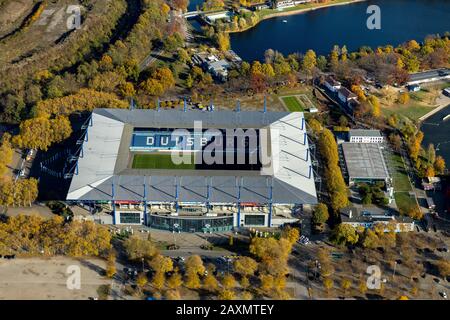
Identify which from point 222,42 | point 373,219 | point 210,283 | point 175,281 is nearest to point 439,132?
point 373,219

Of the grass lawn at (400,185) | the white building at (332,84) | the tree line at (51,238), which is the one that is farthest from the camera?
the white building at (332,84)

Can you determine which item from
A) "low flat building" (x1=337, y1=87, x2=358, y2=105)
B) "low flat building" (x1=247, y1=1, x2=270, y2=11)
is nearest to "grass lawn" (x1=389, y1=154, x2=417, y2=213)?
"low flat building" (x1=337, y1=87, x2=358, y2=105)

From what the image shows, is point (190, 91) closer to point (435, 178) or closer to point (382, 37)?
point (435, 178)

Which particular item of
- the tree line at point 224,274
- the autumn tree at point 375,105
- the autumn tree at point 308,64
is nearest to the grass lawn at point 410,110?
the autumn tree at point 375,105

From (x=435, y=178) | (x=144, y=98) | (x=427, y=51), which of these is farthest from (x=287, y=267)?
(x=427, y=51)

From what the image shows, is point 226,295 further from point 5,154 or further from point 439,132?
point 439,132

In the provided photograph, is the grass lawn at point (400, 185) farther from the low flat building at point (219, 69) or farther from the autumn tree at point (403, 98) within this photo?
the low flat building at point (219, 69)

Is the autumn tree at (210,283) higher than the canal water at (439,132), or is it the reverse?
the canal water at (439,132)

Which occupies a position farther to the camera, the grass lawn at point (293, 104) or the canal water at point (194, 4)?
the canal water at point (194, 4)
